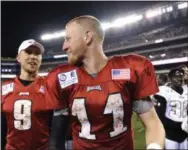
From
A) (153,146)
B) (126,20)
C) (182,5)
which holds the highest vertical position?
(182,5)

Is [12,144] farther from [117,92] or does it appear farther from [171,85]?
[171,85]

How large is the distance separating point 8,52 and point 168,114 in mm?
22475

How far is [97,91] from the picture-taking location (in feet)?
5.99

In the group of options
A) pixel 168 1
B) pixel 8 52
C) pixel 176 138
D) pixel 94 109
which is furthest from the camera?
pixel 8 52

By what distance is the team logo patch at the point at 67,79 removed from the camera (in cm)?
187

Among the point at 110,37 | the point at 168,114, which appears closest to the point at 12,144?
the point at 168,114

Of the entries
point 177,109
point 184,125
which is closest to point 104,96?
point 184,125

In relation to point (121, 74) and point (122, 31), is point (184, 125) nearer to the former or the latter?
point (121, 74)

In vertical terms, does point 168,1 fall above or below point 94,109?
above

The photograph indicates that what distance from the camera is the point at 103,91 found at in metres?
1.82

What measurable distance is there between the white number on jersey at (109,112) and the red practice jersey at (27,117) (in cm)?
84

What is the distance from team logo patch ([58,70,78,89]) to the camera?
1.87m

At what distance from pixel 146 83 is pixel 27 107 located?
51.9 inches

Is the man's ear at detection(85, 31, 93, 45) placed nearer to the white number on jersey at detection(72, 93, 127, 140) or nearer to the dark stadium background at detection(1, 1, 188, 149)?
the white number on jersey at detection(72, 93, 127, 140)
